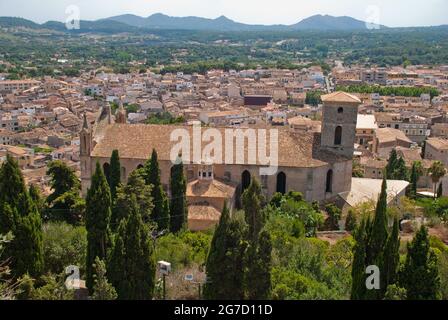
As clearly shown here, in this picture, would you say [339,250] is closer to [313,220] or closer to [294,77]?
[313,220]

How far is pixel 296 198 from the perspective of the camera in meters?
39.4

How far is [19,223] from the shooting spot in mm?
25266

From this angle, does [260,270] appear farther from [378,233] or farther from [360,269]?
[378,233]

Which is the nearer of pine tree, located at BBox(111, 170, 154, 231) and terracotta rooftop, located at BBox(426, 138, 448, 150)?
pine tree, located at BBox(111, 170, 154, 231)

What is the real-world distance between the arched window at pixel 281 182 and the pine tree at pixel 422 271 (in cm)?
1970

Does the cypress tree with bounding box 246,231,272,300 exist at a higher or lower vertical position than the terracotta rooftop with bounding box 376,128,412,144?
higher

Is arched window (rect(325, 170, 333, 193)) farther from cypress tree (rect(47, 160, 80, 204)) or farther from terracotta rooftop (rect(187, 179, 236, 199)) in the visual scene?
cypress tree (rect(47, 160, 80, 204))

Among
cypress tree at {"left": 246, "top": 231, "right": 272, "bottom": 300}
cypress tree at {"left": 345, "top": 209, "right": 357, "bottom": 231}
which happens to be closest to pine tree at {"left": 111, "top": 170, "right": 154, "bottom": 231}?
cypress tree at {"left": 246, "top": 231, "right": 272, "bottom": 300}

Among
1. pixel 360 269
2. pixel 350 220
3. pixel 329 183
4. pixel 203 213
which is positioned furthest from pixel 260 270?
pixel 329 183

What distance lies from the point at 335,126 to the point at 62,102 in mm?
99053

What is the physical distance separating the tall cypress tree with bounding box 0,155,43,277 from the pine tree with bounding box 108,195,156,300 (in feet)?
14.1

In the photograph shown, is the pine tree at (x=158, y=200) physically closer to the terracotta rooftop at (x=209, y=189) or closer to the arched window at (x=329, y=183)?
the terracotta rooftop at (x=209, y=189)

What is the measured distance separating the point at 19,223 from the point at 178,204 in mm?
12090

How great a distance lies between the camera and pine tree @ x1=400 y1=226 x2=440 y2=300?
21328mm
